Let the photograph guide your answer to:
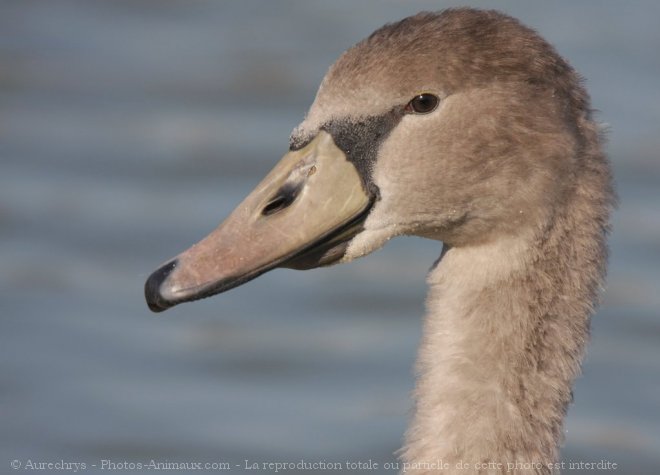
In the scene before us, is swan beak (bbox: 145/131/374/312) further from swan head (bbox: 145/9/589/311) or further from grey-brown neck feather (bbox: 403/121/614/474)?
grey-brown neck feather (bbox: 403/121/614/474)

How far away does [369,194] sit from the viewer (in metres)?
5.68

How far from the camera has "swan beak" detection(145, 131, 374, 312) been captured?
5574 millimetres

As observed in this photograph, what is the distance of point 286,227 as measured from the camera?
5.64 metres

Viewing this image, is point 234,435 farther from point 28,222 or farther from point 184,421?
point 28,222

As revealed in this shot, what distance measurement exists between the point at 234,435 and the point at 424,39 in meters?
4.17

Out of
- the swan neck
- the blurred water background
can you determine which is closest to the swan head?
the swan neck

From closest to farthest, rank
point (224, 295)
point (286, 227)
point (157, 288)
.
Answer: point (157, 288), point (286, 227), point (224, 295)

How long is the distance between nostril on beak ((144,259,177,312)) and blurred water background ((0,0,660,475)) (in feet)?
12.4

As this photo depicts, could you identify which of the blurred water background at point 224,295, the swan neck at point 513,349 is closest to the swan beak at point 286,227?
the swan neck at point 513,349

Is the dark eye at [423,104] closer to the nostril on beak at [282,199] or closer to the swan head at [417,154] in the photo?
the swan head at [417,154]

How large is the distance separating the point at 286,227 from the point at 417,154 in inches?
19.3

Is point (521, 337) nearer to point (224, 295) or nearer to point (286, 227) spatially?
point (286, 227)

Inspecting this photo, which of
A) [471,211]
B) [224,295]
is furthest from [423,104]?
[224,295]

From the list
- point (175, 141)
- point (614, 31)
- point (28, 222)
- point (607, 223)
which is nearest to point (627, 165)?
point (614, 31)
